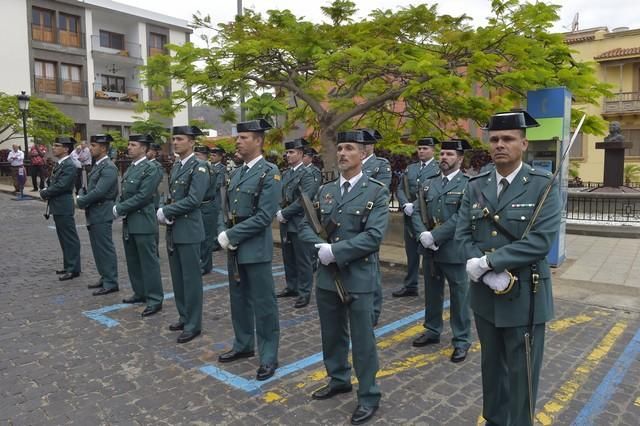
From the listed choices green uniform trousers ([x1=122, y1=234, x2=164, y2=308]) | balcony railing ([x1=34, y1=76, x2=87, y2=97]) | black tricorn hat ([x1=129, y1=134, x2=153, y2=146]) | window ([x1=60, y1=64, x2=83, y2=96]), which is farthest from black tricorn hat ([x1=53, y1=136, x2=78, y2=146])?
window ([x1=60, y1=64, x2=83, y2=96])

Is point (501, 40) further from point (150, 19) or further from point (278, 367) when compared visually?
point (150, 19)

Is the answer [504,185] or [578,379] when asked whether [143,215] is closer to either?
[504,185]

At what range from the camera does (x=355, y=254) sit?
3590 millimetres

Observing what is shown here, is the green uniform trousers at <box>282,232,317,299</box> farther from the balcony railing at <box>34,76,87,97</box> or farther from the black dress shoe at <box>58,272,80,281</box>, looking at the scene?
the balcony railing at <box>34,76,87,97</box>

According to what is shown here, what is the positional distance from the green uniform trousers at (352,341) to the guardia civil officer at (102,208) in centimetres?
445

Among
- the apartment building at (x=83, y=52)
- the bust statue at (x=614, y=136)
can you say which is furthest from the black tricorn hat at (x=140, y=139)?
the apartment building at (x=83, y=52)

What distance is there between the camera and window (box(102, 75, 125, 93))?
3372cm

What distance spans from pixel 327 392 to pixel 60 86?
31947 mm

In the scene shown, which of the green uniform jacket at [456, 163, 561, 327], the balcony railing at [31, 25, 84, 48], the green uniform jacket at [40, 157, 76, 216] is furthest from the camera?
the balcony railing at [31, 25, 84, 48]

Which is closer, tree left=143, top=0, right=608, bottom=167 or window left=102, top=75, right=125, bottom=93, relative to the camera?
tree left=143, top=0, right=608, bottom=167

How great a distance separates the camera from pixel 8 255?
9.69 m

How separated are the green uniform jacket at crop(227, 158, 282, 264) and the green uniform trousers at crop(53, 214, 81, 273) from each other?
15.2 ft

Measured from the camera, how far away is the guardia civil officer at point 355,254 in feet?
11.8

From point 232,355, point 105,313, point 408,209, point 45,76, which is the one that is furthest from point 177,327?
point 45,76
